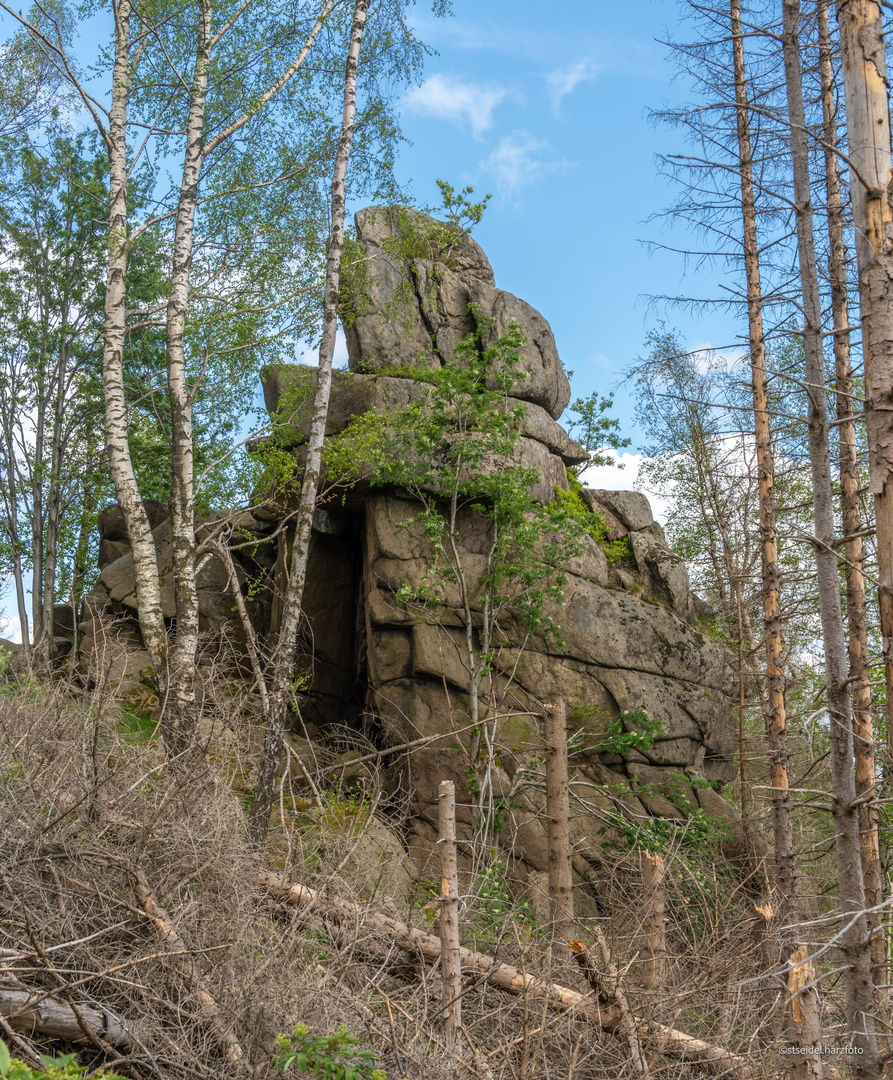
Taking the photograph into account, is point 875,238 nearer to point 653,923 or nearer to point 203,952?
point 653,923

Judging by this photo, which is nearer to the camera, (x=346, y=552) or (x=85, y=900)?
(x=85, y=900)

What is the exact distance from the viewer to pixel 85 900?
19.3 feet

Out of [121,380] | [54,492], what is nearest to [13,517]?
[54,492]

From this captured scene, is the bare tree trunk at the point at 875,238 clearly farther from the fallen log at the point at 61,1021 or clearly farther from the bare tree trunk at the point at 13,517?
the bare tree trunk at the point at 13,517

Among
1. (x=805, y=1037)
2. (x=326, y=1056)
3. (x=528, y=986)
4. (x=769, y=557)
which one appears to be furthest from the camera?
(x=769, y=557)

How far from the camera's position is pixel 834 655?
20.0 feet

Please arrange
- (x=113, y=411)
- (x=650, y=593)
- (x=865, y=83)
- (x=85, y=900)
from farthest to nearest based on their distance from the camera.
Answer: (x=650, y=593)
(x=113, y=411)
(x=85, y=900)
(x=865, y=83)

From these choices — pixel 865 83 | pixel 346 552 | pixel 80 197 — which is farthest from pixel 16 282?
pixel 865 83

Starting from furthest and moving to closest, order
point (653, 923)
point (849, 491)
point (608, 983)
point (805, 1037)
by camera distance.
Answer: point (849, 491) < point (653, 923) < point (608, 983) < point (805, 1037)

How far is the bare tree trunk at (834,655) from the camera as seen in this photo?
5.29m

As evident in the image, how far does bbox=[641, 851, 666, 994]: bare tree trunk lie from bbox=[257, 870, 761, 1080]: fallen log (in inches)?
17.9

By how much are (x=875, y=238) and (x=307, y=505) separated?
23.8 ft

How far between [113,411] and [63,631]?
11.0 meters

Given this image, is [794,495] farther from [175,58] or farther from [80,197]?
[80,197]
